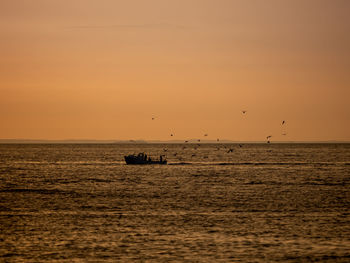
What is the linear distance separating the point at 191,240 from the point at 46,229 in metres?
12.2

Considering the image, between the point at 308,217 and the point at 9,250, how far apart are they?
1086 inches

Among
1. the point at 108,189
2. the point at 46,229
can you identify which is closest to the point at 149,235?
the point at 46,229

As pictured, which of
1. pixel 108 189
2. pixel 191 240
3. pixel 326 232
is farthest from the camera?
pixel 108 189

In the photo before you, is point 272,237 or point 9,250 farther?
point 272,237

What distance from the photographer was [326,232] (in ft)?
140

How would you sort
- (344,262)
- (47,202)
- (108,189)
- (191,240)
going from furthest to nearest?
(108,189), (47,202), (191,240), (344,262)

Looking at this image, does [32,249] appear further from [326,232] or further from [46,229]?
[326,232]

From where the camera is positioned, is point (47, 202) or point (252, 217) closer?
point (252, 217)

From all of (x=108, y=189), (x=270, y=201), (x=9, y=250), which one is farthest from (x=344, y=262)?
(x=108, y=189)

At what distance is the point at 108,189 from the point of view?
83.0 meters

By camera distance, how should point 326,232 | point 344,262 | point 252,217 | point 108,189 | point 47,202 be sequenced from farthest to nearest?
point 108,189
point 47,202
point 252,217
point 326,232
point 344,262

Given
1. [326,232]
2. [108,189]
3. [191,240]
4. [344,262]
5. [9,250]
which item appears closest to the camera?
[344,262]

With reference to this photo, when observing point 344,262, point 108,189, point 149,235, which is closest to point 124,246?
point 149,235

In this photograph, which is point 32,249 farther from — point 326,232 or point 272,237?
point 326,232
